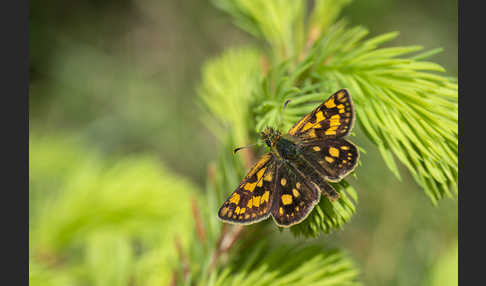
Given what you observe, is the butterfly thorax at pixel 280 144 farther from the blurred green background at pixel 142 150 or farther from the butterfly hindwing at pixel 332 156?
the blurred green background at pixel 142 150

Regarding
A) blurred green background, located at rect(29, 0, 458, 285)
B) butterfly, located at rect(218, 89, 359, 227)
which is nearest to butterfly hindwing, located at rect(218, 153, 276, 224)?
butterfly, located at rect(218, 89, 359, 227)

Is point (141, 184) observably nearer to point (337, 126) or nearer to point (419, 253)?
point (337, 126)

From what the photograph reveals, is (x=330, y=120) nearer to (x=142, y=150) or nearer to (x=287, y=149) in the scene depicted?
(x=287, y=149)

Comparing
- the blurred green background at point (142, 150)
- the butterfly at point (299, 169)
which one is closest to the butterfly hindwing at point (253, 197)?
the butterfly at point (299, 169)

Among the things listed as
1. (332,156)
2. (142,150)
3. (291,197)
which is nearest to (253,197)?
(291,197)

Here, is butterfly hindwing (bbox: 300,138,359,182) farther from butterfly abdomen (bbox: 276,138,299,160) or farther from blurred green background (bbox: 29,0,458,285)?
blurred green background (bbox: 29,0,458,285)


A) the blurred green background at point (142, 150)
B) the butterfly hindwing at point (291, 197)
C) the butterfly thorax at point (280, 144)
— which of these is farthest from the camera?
the blurred green background at point (142, 150)
